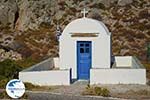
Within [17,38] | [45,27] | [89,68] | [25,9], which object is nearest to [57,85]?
[89,68]

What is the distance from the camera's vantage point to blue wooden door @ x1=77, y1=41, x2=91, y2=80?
2338 centimetres

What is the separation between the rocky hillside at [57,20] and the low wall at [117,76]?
22.5m

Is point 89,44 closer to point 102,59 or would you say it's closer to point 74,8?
point 102,59

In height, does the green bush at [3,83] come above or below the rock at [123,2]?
below

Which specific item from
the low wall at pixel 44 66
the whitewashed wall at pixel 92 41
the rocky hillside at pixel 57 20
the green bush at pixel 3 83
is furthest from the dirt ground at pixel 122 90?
the rocky hillside at pixel 57 20

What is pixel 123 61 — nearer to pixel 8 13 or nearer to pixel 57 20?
pixel 57 20

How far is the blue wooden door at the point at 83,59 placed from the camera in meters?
23.4

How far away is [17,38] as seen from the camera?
4872 centimetres

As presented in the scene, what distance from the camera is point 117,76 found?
845 inches

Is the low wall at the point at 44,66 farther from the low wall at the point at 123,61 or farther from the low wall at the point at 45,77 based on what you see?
the low wall at the point at 123,61

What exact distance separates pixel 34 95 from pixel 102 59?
5.95 meters

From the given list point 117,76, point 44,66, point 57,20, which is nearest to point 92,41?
point 117,76

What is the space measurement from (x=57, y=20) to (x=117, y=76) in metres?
32.5

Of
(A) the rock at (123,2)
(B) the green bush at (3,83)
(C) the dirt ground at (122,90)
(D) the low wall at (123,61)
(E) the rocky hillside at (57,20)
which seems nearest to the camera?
(C) the dirt ground at (122,90)
